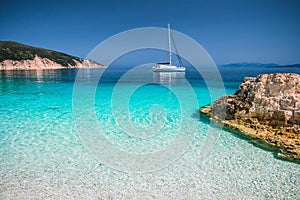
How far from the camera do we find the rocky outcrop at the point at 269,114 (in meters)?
→ 7.11

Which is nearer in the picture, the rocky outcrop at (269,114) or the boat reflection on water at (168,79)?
the rocky outcrop at (269,114)

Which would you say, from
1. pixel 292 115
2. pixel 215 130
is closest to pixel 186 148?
pixel 215 130

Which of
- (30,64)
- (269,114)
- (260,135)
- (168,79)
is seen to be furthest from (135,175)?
(30,64)

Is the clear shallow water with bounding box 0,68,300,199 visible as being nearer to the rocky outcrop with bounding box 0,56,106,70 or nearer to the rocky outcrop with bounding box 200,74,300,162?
the rocky outcrop with bounding box 200,74,300,162

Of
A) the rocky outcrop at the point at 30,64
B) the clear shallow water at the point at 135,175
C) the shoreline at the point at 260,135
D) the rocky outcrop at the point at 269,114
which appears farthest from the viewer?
the rocky outcrop at the point at 30,64

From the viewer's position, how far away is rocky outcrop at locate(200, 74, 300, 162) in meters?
7.11

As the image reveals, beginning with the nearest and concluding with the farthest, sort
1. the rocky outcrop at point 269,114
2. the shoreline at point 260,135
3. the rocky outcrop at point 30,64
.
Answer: the shoreline at point 260,135 → the rocky outcrop at point 269,114 → the rocky outcrop at point 30,64

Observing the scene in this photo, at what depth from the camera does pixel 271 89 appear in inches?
373

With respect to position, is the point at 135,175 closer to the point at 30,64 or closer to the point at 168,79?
the point at 168,79

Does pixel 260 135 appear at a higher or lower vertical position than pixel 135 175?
higher

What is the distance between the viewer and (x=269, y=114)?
8.60 m

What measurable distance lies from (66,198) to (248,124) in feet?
25.9

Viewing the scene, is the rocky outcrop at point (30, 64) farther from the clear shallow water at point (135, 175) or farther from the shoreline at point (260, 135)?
the shoreline at point (260, 135)

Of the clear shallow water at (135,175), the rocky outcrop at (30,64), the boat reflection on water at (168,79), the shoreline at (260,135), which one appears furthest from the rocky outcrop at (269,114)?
the rocky outcrop at (30,64)
